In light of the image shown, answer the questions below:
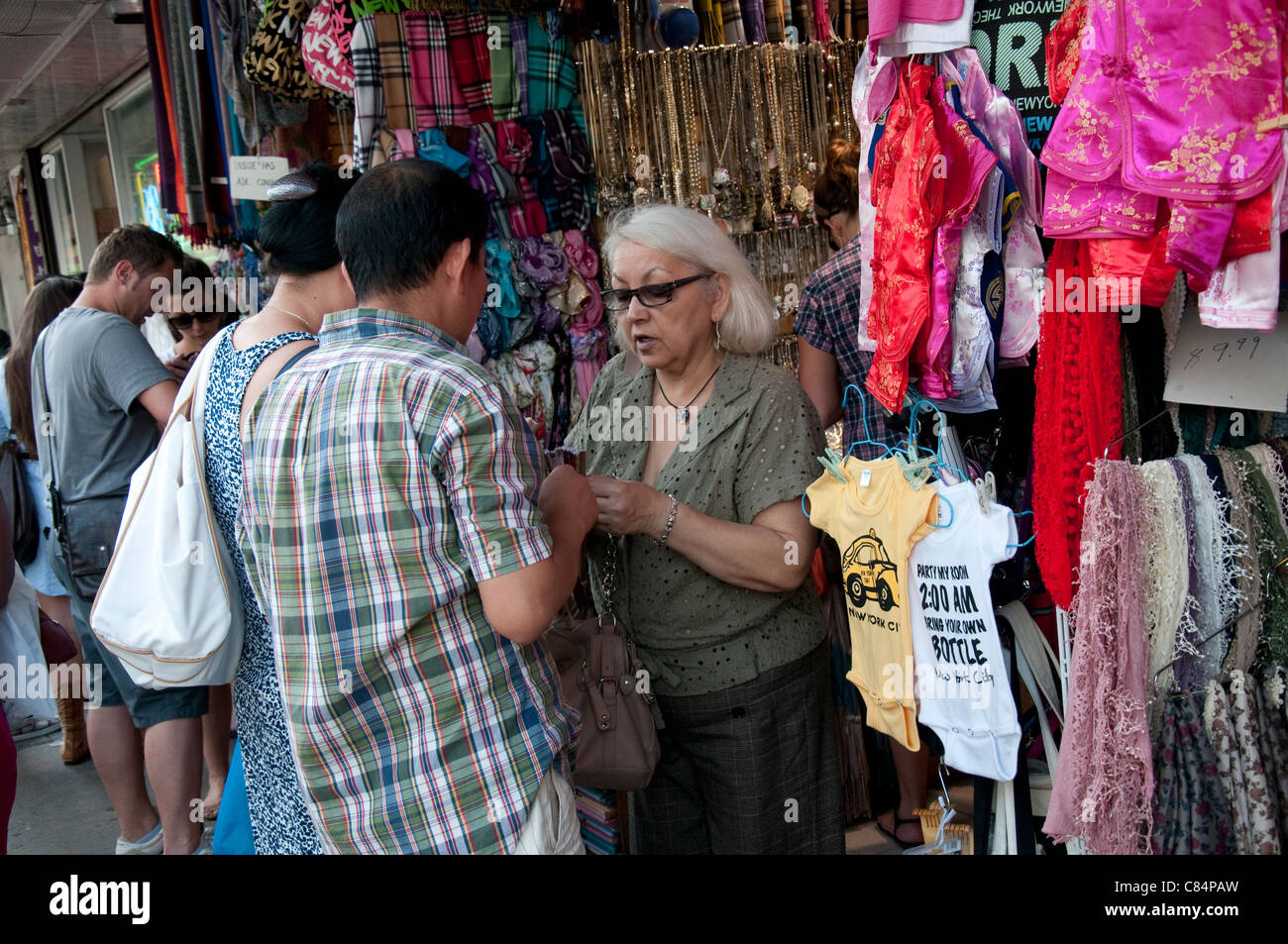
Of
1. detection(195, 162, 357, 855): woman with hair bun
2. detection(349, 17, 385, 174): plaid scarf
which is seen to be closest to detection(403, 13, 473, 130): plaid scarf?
detection(349, 17, 385, 174): plaid scarf

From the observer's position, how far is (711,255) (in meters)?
2.16

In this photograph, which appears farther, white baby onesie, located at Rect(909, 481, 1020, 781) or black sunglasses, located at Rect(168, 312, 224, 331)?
black sunglasses, located at Rect(168, 312, 224, 331)

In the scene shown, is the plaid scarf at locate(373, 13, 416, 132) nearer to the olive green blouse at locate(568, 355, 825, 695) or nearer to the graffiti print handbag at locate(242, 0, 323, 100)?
the graffiti print handbag at locate(242, 0, 323, 100)

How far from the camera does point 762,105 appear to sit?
14.2 feet

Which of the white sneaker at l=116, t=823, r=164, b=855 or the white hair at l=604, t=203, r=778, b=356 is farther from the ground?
the white hair at l=604, t=203, r=778, b=356

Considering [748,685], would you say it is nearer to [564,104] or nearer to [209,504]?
[209,504]

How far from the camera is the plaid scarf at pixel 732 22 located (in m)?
4.14

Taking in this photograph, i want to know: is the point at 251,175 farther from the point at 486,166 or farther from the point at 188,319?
the point at 486,166

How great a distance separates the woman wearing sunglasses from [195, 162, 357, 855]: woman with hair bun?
5.64 feet

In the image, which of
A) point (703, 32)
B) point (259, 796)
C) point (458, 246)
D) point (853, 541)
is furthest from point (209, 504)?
point (703, 32)

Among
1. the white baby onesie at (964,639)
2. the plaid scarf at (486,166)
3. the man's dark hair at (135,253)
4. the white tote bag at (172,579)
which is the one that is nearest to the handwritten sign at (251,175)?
the man's dark hair at (135,253)

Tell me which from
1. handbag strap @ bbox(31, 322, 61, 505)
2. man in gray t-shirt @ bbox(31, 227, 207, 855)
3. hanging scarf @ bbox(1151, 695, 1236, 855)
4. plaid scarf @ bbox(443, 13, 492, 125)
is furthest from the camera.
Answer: plaid scarf @ bbox(443, 13, 492, 125)

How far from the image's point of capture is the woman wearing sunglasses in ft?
12.1

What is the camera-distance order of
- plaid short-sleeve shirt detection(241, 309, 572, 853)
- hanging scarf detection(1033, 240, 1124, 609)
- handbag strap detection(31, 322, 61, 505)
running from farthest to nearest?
1. handbag strap detection(31, 322, 61, 505)
2. hanging scarf detection(1033, 240, 1124, 609)
3. plaid short-sleeve shirt detection(241, 309, 572, 853)
